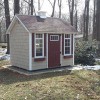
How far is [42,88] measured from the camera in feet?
30.8

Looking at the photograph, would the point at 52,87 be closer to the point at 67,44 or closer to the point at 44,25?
the point at 44,25

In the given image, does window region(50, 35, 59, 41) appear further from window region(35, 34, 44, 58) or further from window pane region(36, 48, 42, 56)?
window pane region(36, 48, 42, 56)

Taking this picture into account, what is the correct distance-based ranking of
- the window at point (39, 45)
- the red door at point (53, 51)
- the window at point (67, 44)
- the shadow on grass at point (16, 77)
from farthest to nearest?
the window at point (67, 44) → the red door at point (53, 51) → the window at point (39, 45) → the shadow on grass at point (16, 77)

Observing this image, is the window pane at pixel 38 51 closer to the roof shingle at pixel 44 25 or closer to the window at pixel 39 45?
the window at pixel 39 45

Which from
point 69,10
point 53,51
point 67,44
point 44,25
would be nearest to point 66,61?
point 67,44

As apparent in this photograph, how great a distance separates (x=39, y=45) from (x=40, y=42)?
0.21 metres

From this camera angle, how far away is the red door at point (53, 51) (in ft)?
46.6

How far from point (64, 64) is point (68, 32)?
2.13m

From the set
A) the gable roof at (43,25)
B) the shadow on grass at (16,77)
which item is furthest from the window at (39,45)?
the shadow on grass at (16,77)

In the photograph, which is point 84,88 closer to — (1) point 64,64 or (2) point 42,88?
(2) point 42,88

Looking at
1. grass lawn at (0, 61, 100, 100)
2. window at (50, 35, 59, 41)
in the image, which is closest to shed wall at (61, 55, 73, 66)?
window at (50, 35, 59, 41)

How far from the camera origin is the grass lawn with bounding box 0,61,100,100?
852 cm

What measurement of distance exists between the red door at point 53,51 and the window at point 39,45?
0.52 m

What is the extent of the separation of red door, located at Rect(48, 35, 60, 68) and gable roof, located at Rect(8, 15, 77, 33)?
0.51m
